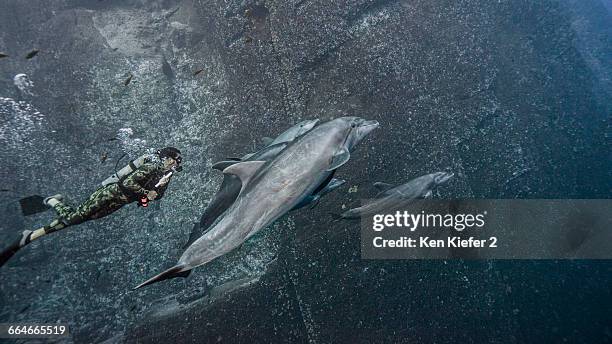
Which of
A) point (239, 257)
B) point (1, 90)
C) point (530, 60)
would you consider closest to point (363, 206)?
point (239, 257)

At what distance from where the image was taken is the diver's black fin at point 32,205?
173 inches

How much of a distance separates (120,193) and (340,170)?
2.46 m

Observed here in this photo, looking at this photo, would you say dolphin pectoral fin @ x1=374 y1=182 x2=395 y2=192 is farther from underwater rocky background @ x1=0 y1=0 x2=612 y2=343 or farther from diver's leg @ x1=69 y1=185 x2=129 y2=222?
diver's leg @ x1=69 y1=185 x2=129 y2=222

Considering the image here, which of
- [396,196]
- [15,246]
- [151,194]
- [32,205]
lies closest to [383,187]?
[396,196]

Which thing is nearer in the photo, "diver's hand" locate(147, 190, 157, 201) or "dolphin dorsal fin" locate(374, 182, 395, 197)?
"diver's hand" locate(147, 190, 157, 201)

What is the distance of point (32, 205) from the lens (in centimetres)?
442

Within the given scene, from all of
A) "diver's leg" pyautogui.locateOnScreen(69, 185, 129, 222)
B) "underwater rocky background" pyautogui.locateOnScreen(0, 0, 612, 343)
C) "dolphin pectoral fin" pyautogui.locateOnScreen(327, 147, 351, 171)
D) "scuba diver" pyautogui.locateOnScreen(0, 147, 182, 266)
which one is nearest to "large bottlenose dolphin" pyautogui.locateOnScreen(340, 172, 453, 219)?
"underwater rocky background" pyautogui.locateOnScreen(0, 0, 612, 343)

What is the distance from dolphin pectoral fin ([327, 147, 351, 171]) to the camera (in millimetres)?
2260

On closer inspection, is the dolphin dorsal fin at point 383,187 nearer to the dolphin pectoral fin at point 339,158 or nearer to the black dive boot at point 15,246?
the dolphin pectoral fin at point 339,158

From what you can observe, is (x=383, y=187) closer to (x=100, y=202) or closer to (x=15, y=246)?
(x=100, y=202)

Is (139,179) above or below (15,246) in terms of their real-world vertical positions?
above

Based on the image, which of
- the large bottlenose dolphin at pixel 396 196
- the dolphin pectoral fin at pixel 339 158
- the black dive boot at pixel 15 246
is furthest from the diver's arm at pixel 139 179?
the dolphin pectoral fin at pixel 339 158

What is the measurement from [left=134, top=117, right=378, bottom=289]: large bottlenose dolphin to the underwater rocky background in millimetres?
1836

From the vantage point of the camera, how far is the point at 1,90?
16.5 ft
